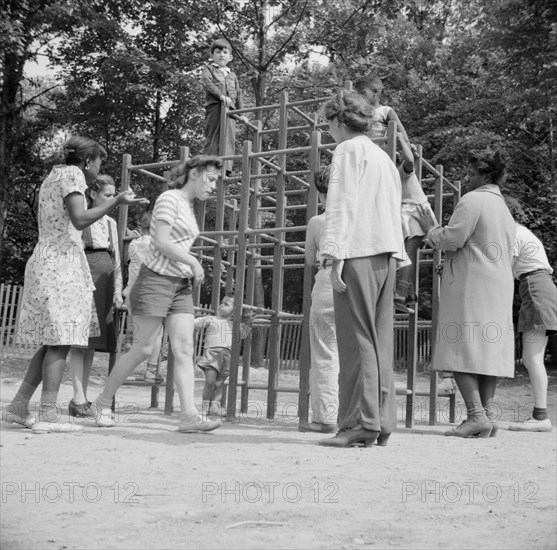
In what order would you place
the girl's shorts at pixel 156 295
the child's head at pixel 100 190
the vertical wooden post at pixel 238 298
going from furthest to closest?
the child's head at pixel 100 190, the vertical wooden post at pixel 238 298, the girl's shorts at pixel 156 295

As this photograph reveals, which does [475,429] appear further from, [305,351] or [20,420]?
[20,420]

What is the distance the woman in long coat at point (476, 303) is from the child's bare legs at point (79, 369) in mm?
2517

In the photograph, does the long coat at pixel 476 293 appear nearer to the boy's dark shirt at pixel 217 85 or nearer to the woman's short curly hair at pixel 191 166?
the woman's short curly hair at pixel 191 166

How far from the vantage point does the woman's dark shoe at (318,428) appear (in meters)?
5.93

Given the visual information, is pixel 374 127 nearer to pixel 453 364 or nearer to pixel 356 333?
pixel 453 364

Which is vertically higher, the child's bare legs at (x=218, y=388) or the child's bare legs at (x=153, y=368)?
the child's bare legs at (x=153, y=368)

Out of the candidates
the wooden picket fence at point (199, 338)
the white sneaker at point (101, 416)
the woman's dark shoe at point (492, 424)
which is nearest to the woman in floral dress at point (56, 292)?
the white sneaker at point (101, 416)

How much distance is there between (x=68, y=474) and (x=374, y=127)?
12.6ft

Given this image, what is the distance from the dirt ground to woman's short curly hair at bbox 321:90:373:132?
1911mm

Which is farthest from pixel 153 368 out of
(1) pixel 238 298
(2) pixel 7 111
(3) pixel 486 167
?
(2) pixel 7 111

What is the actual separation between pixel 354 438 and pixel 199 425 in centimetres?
108

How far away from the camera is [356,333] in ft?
16.0

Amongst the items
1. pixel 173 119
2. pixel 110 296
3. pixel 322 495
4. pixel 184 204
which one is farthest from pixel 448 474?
pixel 173 119

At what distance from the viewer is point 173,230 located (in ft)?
17.9
